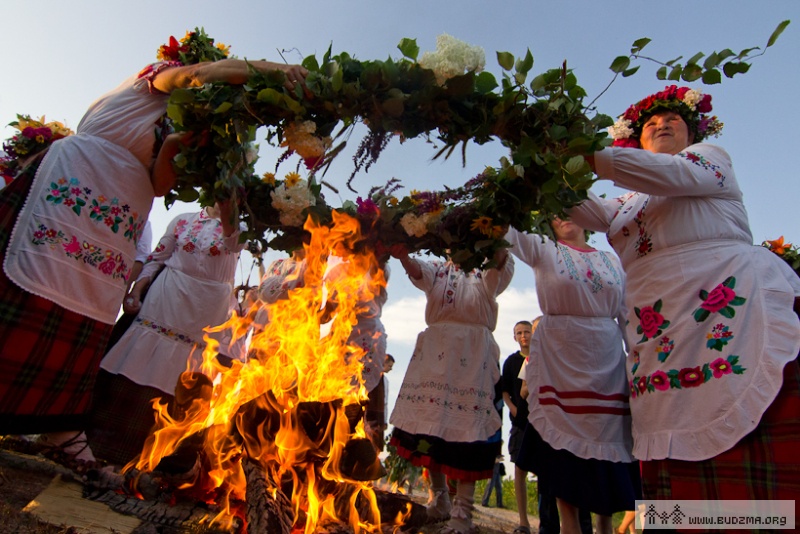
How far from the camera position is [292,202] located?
2883 mm

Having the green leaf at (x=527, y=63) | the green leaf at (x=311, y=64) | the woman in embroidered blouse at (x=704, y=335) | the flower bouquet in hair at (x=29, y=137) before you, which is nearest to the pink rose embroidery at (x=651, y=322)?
the woman in embroidered blouse at (x=704, y=335)

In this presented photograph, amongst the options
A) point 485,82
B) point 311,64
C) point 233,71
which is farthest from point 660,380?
point 233,71

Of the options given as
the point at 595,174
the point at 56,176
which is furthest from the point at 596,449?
the point at 56,176

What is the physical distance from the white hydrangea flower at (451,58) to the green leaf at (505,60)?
0.33 ft

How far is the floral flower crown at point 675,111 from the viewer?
10.5 ft

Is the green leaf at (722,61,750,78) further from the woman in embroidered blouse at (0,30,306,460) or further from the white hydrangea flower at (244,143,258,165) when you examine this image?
the white hydrangea flower at (244,143,258,165)

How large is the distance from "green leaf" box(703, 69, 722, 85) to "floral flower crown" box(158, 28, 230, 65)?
283cm

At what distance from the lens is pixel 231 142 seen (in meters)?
2.54

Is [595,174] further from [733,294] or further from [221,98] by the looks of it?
[221,98]

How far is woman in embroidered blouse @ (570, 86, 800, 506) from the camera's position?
2127mm

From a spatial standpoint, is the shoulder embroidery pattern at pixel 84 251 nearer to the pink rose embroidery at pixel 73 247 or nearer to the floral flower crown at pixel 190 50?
the pink rose embroidery at pixel 73 247

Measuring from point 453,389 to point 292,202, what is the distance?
2496mm

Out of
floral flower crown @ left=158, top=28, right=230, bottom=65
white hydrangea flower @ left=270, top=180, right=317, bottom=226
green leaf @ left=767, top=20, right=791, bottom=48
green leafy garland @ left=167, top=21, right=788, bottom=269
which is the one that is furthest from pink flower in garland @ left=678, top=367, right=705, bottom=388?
floral flower crown @ left=158, top=28, right=230, bottom=65

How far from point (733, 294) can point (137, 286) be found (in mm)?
4178
